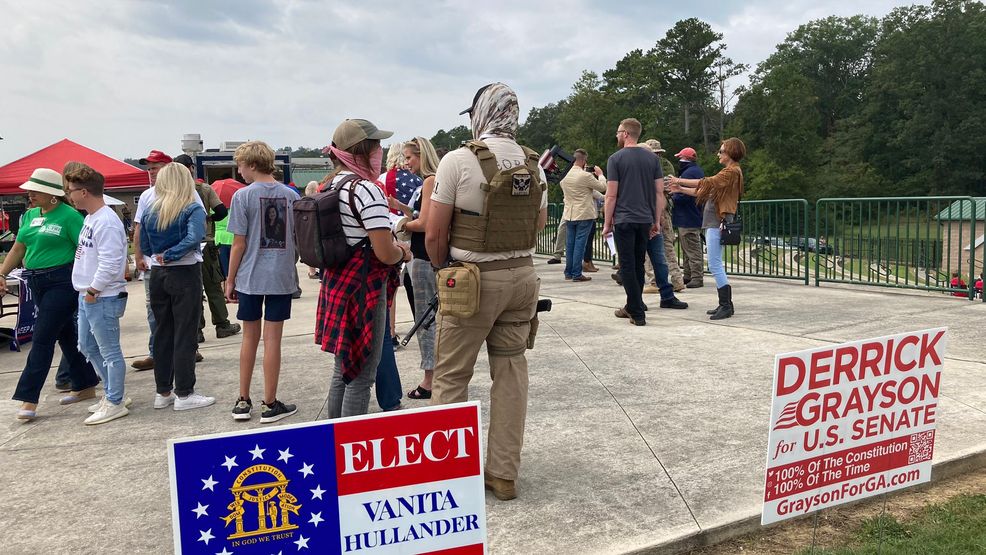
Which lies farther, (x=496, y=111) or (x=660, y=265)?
(x=660, y=265)

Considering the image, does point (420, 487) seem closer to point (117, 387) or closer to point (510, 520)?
point (510, 520)

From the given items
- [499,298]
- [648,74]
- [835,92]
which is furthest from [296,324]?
[835,92]

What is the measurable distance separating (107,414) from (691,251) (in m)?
7.49

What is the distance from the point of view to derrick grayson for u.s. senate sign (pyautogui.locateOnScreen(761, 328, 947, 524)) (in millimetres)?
2721

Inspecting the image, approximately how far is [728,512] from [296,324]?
6264 millimetres

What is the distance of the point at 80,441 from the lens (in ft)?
14.9

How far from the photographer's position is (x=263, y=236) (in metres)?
4.58

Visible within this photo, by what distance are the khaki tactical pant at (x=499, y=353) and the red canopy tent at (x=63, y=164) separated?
11.7 meters

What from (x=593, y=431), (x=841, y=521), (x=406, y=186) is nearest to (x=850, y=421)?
(x=841, y=521)

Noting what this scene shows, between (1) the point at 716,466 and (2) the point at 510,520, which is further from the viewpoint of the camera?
(1) the point at 716,466

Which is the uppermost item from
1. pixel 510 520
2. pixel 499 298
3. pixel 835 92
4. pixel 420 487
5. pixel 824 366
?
pixel 835 92

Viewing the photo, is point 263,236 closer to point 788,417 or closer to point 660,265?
point 788,417

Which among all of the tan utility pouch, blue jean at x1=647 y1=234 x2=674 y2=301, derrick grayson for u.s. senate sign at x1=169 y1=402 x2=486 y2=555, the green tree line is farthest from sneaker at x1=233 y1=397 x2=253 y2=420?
the green tree line

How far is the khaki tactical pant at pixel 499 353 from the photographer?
3.33 meters
